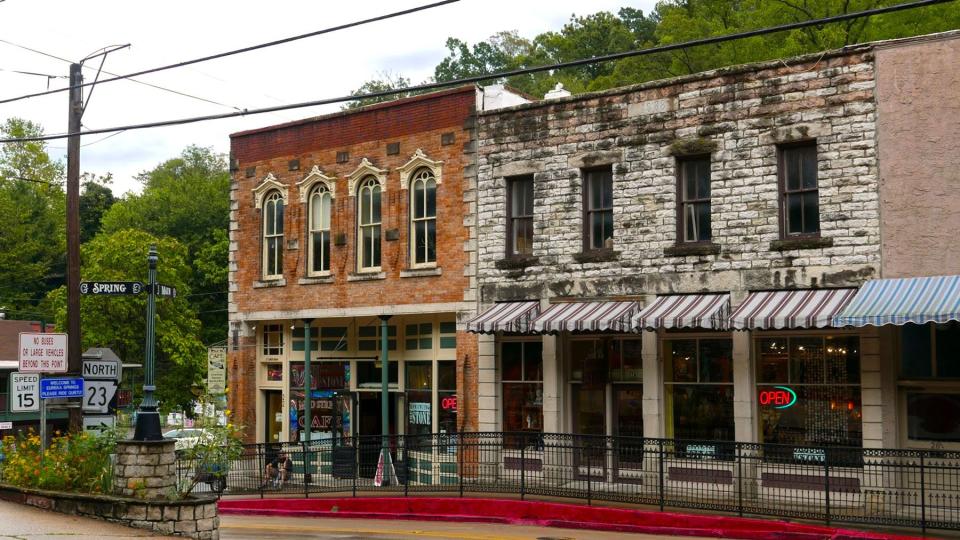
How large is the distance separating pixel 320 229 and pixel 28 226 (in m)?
45.6

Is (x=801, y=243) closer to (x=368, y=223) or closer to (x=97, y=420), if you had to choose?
(x=368, y=223)

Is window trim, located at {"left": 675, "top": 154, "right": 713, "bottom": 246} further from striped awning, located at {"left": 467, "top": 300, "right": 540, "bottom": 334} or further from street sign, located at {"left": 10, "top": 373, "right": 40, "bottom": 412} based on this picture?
street sign, located at {"left": 10, "top": 373, "right": 40, "bottom": 412}

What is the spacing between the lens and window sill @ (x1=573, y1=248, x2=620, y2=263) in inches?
870

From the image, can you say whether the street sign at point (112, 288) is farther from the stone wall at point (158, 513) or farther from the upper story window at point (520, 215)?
the upper story window at point (520, 215)

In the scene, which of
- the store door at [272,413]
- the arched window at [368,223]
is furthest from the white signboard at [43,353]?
the store door at [272,413]

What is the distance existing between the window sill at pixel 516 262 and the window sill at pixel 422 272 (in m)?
1.56

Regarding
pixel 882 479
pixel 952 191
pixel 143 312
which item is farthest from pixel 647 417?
pixel 143 312

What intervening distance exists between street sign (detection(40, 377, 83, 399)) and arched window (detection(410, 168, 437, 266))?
8205 millimetres

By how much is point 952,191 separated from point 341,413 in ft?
49.9

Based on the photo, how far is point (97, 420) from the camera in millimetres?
20438

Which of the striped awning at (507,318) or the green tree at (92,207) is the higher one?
the green tree at (92,207)

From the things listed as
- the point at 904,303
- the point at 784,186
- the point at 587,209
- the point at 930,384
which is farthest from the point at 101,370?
the point at 930,384

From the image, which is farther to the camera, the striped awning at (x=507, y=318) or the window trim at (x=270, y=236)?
the window trim at (x=270, y=236)

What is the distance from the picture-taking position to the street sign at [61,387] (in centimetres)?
1950
